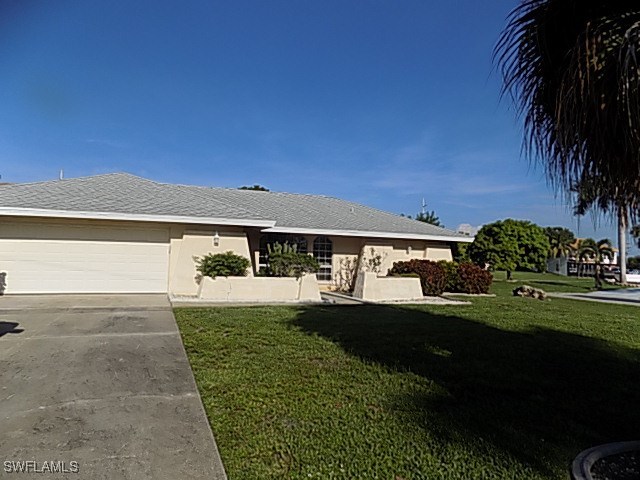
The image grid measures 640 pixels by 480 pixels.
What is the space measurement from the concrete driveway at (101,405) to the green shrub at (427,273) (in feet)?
36.6

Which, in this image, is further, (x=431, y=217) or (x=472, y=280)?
(x=431, y=217)

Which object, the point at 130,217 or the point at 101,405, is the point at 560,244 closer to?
the point at 130,217

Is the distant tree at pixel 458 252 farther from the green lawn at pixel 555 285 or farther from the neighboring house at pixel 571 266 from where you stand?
the neighboring house at pixel 571 266

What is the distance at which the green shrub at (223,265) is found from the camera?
14.5 m

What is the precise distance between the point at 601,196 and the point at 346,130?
19.9 m

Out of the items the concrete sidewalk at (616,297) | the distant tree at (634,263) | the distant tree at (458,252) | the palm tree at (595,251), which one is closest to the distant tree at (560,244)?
the distant tree at (634,263)

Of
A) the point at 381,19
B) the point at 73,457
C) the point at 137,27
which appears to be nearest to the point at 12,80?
the point at 137,27

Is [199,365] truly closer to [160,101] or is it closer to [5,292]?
[5,292]

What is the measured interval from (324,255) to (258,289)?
16.6 ft

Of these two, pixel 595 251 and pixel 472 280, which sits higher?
pixel 595 251

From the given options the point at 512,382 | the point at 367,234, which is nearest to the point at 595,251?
the point at 367,234

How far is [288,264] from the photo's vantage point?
611 inches

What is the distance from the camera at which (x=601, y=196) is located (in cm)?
376

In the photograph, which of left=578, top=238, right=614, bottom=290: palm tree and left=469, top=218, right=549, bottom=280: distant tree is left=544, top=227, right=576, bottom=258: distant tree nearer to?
left=578, top=238, right=614, bottom=290: palm tree
